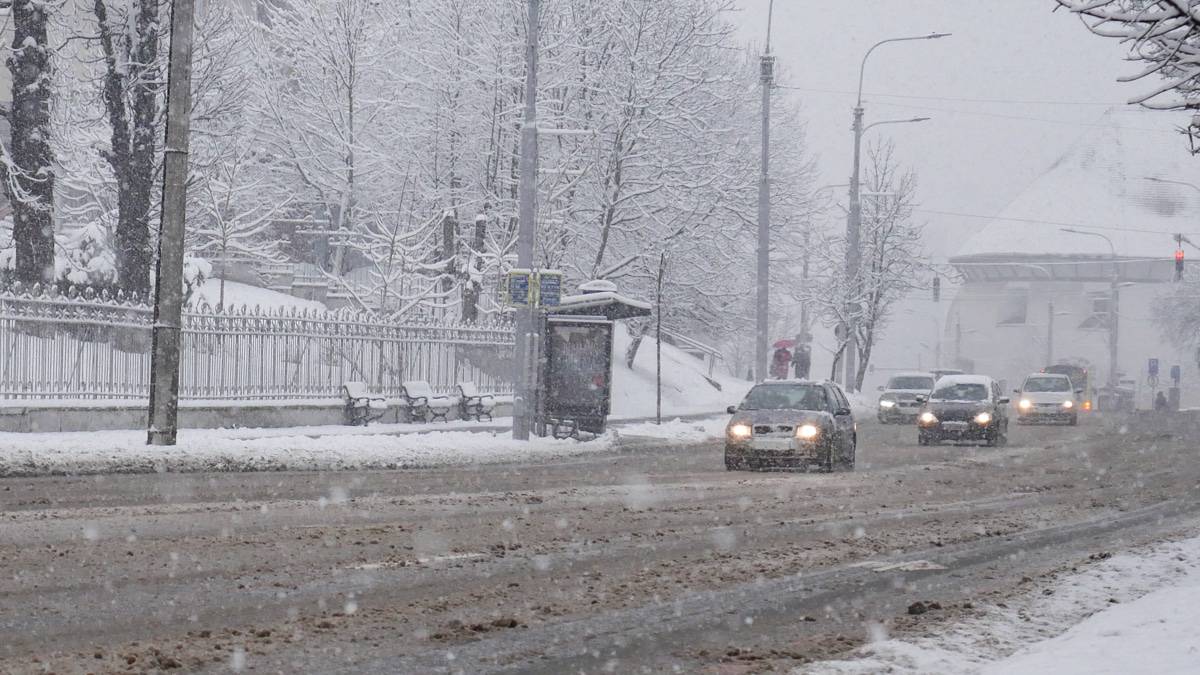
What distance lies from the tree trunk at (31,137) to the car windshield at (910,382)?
28742 mm

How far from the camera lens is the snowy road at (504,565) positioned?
Result: 7.49 m

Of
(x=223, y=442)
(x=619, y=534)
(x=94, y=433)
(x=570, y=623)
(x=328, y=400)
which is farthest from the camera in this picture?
(x=328, y=400)

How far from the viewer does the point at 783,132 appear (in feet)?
213

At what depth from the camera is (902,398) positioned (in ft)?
160

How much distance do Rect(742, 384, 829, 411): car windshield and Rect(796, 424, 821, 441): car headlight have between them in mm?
801

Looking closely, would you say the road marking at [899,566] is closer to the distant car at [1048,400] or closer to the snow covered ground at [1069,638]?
the snow covered ground at [1069,638]

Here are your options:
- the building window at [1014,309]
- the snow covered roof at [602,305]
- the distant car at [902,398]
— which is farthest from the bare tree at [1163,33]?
the building window at [1014,309]

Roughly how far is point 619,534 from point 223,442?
10.1 m

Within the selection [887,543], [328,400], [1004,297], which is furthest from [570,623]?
[1004,297]

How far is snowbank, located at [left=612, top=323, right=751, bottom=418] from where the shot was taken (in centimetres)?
4391

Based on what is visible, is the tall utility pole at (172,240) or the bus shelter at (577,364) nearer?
the tall utility pole at (172,240)

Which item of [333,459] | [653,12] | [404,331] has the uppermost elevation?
[653,12]

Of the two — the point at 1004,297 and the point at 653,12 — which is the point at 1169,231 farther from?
the point at 653,12

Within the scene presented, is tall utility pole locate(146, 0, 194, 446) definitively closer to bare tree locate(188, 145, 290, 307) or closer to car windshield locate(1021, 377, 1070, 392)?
bare tree locate(188, 145, 290, 307)
